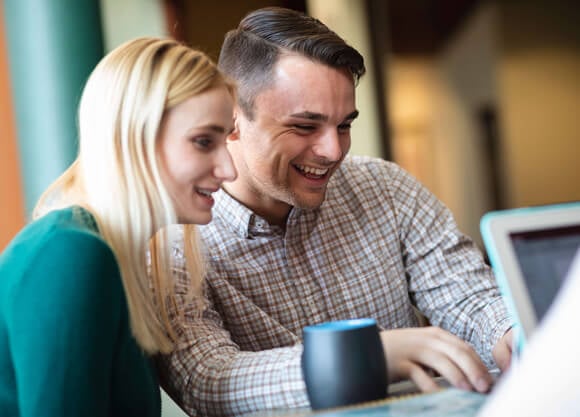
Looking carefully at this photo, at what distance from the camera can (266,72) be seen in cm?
166

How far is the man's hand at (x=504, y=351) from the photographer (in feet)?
3.86

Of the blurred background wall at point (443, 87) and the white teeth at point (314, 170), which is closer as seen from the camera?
the white teeth at point (314, 170)

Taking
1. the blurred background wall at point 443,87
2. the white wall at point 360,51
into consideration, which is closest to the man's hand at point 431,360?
the blurred background wall at point 443,87

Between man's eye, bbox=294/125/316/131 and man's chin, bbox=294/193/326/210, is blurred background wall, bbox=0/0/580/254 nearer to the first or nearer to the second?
man's eye, bbox=294/125/316/131

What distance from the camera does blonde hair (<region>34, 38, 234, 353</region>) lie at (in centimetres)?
102

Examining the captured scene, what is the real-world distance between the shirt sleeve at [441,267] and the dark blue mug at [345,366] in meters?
0.70

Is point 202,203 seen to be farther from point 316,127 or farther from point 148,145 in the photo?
point 316,127

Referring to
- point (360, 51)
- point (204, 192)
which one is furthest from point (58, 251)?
point (360, 51)

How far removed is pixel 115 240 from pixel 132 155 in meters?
0.11

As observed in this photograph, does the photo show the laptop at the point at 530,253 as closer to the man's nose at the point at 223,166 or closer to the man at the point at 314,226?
the man's nose at the point at 223,166

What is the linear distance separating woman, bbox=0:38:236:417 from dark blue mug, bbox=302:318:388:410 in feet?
0.83

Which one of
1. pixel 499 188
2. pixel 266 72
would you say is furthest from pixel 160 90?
pixel 499 188

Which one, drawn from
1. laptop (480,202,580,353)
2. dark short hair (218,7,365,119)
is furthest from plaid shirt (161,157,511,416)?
laptop (480,202,580,353)

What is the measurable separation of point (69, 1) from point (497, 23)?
17.2ft
